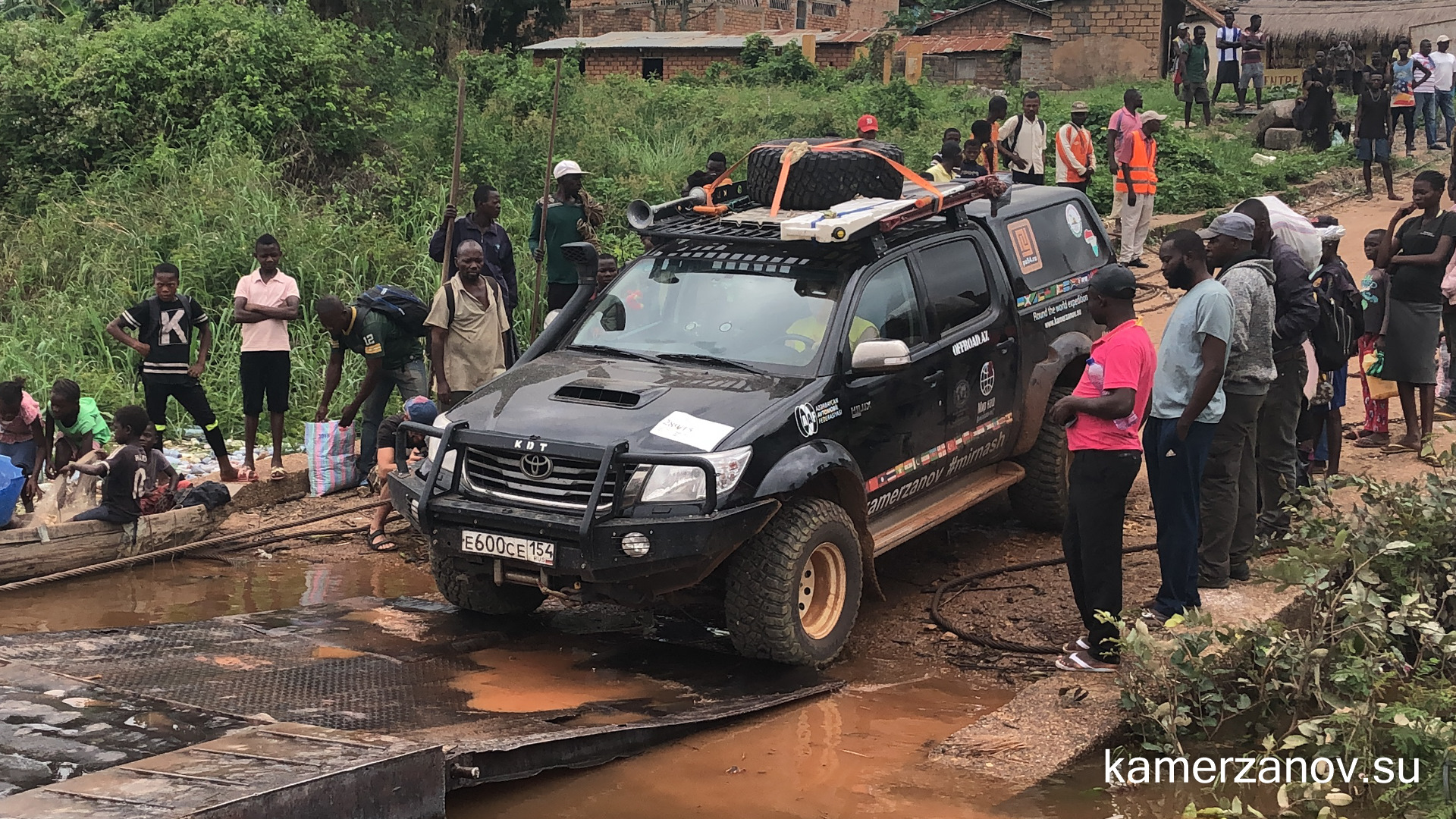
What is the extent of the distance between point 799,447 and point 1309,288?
2.88m

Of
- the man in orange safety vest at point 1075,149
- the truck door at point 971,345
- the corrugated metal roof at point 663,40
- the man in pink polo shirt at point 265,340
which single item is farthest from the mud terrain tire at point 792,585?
the corrugated metal roof at point 663,40

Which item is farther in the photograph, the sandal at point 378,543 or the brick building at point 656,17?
the brick building at point 656,17

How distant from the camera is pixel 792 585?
5.79 metres

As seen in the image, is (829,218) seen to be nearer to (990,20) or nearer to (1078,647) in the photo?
(1078,647)

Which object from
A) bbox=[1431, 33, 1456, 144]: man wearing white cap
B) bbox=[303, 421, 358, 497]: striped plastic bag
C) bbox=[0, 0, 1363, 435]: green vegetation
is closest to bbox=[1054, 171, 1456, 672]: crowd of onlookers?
bbox=[303, 421, 358, 497]: striped plastic bag

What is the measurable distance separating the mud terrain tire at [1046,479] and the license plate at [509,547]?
3432 millimetres

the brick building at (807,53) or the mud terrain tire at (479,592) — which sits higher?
the brick building at (807,53)

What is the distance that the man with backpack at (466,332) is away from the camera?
8.54m

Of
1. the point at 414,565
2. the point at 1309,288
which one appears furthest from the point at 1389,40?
the point at 414,565

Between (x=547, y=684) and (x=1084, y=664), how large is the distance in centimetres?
234

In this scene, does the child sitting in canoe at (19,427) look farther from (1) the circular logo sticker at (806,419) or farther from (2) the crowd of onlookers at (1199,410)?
(2) the crowd of onlookers at (1199,410)

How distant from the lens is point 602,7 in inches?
1529

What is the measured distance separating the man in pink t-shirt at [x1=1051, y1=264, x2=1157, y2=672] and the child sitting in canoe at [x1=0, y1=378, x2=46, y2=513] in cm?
610

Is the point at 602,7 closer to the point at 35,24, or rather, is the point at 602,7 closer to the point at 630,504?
the point at 35,24
